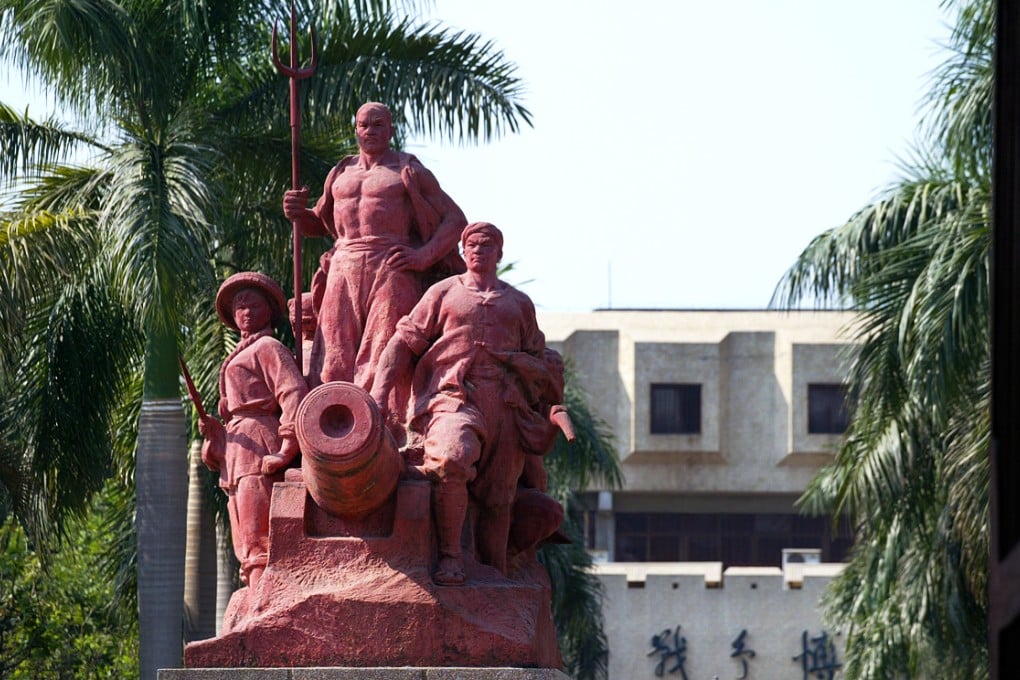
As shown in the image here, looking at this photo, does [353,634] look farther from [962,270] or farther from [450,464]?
[962,270]

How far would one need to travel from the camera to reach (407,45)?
17.6 m

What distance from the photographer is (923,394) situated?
17.2 meters

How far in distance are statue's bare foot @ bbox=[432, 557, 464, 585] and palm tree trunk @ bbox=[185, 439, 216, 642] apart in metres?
8.08

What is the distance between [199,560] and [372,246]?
7654mm

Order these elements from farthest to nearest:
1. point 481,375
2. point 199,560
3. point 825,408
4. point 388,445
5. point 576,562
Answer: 1. point 825,408
2. point 576,562
3. point 199,560
4. point 481,375
5. point 388,445

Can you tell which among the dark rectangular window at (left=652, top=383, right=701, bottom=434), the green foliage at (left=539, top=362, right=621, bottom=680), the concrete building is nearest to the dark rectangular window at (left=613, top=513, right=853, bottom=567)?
the concrete building

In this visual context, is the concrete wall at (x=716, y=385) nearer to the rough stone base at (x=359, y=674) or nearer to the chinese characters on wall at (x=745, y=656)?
the chinese characters on wall at (x=745, y=656)

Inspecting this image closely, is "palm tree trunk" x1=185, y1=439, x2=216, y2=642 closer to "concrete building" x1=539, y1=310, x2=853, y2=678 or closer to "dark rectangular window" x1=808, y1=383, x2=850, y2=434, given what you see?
"concrete building" x1=539, y1=310, x2=853, y2=678

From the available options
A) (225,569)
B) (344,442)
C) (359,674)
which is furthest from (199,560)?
(344,442)

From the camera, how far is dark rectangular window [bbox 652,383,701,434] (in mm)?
47250

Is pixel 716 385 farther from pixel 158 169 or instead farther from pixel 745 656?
pixel 158 169

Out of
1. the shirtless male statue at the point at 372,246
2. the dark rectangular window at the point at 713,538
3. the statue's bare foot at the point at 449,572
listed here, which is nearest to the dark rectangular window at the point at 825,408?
the dark rectangular window at the point at 713,538

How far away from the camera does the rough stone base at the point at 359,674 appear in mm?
10172

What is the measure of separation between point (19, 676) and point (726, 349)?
26.3 metres
